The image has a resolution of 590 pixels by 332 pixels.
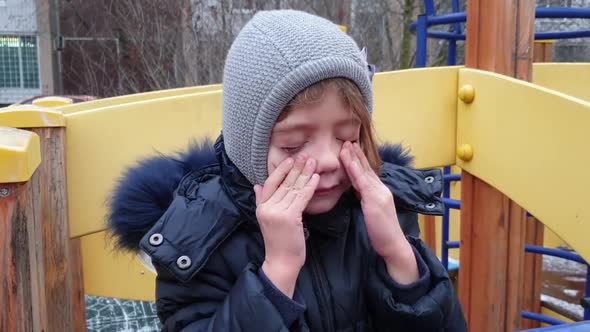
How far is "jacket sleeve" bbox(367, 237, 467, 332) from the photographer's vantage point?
116 centimetres

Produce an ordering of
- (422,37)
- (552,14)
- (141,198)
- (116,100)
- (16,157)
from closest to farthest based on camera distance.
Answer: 1. (16,157)
2. (141,198)
3. (116,100)
4. (552,14)
5. (422,37)

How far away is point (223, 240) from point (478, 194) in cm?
106

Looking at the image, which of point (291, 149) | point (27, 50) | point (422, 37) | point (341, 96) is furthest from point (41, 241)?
point (27, 50)

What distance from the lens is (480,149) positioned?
1890 mm

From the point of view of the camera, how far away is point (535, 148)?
1623 millimetres

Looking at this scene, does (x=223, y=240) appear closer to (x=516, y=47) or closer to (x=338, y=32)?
(x=338, y=32)

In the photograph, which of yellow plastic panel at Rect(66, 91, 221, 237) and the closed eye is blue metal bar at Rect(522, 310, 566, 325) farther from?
the closed eye

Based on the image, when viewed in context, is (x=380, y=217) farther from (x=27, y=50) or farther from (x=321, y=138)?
(x=27, y=50)

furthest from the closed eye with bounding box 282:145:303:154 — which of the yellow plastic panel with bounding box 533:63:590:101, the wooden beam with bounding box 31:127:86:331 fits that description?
the yellow plastic panel with bounding box 533:63:590:101

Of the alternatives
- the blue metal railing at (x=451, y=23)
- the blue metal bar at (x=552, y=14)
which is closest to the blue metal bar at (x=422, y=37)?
the blue metal railing at (x=451, y=23)

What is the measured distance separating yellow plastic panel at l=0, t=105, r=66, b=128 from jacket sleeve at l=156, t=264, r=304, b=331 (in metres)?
0.65

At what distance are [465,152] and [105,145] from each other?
1115 mm

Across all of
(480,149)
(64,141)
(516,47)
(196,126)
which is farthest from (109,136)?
(516,47)

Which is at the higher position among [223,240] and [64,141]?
[64,141]
